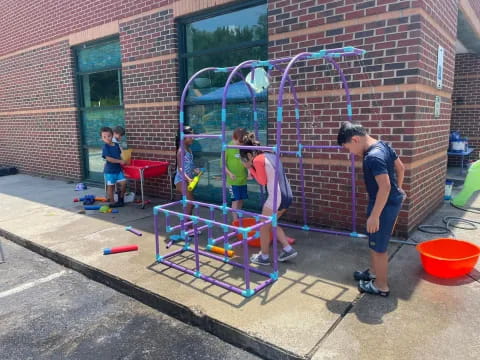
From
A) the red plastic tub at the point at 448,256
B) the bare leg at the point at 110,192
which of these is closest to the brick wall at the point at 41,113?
the bare leg at the point at 110,192

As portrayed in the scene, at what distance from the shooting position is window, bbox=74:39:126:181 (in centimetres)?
845

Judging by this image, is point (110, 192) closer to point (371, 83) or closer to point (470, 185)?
point (371, 83)

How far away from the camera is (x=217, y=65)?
21.8ft

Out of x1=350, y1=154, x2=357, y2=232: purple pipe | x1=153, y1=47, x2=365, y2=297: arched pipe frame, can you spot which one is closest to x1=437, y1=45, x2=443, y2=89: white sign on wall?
x1=153, y1=47, x2=365, y2=297: arched pipe frame

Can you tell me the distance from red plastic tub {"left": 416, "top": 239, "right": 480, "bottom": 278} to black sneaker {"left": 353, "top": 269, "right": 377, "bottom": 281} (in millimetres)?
576

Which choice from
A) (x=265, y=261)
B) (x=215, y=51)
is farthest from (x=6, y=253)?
(x=215, y=51)

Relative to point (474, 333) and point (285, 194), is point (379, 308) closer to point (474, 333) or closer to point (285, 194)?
point (474, 333)

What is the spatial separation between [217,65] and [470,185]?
485 centimetres

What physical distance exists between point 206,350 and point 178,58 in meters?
5.39

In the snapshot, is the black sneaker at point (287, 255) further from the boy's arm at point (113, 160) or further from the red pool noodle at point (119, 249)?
the boy's arm at point (113, 160)

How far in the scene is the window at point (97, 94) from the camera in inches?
332

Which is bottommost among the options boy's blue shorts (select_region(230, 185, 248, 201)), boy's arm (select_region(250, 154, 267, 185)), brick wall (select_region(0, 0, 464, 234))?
boy's blue shorts (select_region(230, 185, 248, 201))

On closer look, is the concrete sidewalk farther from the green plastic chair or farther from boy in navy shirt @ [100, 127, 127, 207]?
boy in navy shirt @ [100, 127, 127, 207]

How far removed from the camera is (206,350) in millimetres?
3062
